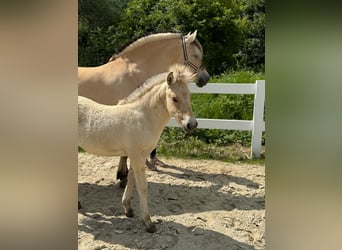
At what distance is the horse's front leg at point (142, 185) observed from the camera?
2621mm

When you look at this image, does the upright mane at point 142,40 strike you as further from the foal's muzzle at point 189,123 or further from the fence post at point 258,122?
the fence post at point 258,122

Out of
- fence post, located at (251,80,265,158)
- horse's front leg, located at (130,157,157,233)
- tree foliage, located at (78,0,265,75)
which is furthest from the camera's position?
tree foliage, located at (78,0,265,75)

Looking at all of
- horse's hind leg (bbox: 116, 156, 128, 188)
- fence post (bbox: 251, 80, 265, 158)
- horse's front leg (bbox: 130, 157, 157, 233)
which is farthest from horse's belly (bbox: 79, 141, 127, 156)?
fence post (bbox: 251, 80, 265, 158)

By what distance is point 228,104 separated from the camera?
19.8 feet

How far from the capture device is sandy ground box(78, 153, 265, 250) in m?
2.55

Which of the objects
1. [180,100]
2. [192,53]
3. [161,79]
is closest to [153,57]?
[192,53]

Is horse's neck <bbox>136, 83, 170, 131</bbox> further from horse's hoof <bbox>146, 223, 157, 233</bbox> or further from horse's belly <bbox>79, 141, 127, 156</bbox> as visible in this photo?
horse's hoof <bbox>146, 223, 157, 233</bbox>

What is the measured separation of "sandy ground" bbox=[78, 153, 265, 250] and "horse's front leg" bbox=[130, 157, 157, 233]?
7 centimetres

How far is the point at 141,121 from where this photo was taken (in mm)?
2621

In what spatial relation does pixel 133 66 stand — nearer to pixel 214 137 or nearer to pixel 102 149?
pixel 102 149

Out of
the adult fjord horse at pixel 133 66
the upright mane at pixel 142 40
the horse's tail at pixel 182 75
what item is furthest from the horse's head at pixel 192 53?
the horse's tail at pixel 182 75

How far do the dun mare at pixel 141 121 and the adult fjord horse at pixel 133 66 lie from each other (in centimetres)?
70
